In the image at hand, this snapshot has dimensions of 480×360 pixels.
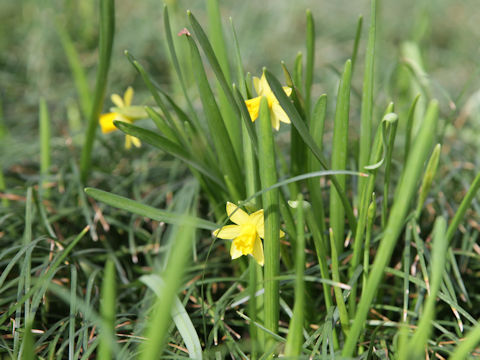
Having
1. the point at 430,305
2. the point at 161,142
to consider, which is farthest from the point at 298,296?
the point at 161,142

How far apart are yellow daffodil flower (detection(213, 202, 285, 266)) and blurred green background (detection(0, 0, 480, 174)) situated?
912 mm

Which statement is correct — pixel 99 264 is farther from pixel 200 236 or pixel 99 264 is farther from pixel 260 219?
pixel 260 219

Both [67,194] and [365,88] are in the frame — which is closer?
[365,88]

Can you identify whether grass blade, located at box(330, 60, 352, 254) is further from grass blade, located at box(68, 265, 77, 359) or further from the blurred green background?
the blurred green background

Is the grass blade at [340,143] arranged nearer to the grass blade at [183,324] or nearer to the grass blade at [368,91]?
the grass blade at [368,91]

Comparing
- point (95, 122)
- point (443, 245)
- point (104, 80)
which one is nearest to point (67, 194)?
point (95, 122)

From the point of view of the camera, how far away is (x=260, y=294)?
0.78 meters

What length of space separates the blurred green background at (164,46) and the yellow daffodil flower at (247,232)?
912 mm

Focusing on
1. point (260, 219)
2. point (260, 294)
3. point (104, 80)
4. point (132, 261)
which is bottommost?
point (132, 261)

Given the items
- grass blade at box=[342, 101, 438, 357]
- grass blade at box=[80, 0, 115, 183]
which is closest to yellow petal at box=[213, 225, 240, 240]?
grass blade at box=[342, 101, 438, 357]

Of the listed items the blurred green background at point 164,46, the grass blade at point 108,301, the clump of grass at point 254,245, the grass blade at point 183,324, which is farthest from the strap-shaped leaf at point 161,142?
the blurred green background at point 164,46

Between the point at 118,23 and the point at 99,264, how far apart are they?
1.94 metres

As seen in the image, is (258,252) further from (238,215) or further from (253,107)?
(253,107)

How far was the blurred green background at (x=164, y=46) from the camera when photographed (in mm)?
1898
